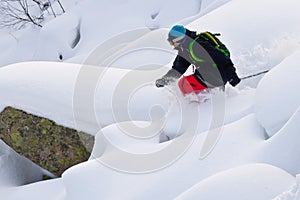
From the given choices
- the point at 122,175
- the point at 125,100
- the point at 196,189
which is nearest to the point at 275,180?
the point at 196,189

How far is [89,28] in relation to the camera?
928 cm

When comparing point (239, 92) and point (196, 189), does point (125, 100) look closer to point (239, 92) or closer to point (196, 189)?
point (239, 92)

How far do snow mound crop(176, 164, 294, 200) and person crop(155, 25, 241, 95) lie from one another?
115cm

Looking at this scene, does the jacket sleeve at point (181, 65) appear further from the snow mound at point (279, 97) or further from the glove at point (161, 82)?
the snow mound at point (279, 97)

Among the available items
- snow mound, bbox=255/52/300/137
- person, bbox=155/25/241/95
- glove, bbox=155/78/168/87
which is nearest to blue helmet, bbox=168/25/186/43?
person, bbox=155/25/241/95

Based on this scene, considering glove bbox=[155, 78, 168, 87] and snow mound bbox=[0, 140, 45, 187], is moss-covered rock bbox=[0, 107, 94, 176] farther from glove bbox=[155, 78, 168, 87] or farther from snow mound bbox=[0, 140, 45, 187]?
glove bbox=[155, 78, 168, 87]

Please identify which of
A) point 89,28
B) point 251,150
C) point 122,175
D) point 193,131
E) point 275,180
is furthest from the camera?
point 89,28

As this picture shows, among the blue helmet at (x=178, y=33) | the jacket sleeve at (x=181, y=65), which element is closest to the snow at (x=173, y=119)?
the jacket sleeve at (x=181, y=65)

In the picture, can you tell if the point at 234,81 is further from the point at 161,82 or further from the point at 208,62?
the point at 161,82

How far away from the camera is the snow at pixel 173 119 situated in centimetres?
212

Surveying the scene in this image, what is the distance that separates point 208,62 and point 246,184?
51.4 inches

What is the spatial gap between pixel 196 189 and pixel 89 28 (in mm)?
7758

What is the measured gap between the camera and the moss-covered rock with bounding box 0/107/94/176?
3.42 meters

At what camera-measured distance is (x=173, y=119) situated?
2.95 metres
